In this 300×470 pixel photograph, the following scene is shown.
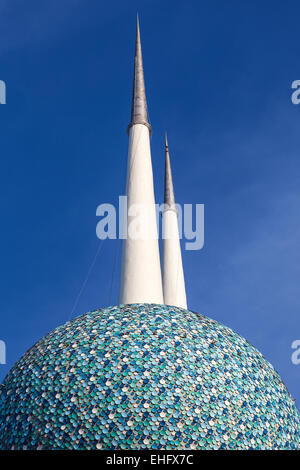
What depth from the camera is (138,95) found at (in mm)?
20938

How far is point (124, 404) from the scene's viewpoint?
33.5 feet

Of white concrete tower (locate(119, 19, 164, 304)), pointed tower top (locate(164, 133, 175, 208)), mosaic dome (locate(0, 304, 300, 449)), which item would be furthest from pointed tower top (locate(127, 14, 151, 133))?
mosaic dome (locate(0, 304, 300, 449))

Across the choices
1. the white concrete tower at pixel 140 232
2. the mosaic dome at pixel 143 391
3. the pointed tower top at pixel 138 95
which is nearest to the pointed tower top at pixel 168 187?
the pointed tower top at pixel 138 95

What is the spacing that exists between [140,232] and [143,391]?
7.64 metres

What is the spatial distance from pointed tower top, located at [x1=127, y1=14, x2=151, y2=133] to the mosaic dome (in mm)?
9310

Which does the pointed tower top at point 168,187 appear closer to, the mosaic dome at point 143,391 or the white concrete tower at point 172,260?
the white concrete tower at point 172,260

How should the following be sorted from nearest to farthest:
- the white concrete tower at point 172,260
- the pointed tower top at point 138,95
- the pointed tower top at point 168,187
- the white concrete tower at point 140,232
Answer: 1. the white concrete tower at point 140,232
2. the pointed tower top at point 138,95
3. the white concrete tower at point 172,260
4. the pointed tower top at point 168,187

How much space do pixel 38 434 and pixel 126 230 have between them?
8.02 m

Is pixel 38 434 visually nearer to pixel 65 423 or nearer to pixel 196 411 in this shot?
pixel 65 423

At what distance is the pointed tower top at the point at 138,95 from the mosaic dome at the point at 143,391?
931 cm

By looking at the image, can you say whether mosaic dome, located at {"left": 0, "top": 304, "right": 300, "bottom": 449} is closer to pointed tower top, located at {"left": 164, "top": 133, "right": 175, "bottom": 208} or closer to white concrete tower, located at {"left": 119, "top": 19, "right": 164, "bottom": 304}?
white concrete tower, located at {"left": 119, "top": 19, "right": 164, "bottom": 304}

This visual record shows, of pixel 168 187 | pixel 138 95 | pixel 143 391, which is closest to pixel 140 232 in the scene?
pixel 138 95

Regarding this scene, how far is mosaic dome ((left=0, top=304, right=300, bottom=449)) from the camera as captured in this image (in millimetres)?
10141

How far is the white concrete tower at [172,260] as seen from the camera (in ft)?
78.0
